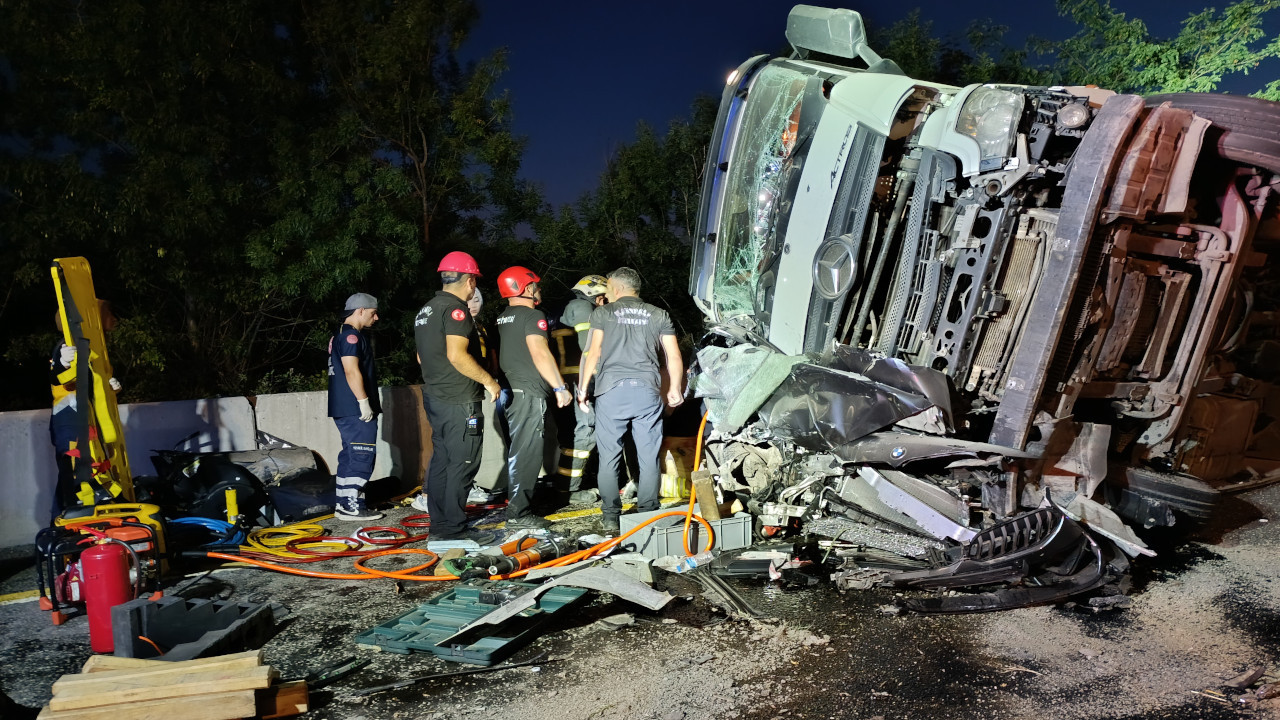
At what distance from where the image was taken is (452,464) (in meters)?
5.19

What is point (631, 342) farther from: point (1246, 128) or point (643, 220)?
point (643, 220)

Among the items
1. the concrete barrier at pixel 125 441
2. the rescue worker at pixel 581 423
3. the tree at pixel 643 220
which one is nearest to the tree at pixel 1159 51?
the tree at pixel 643 220

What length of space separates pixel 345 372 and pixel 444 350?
1099mm

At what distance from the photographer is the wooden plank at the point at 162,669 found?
110 inches

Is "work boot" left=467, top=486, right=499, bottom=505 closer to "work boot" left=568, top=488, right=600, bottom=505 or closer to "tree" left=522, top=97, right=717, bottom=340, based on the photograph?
"work boot" left=568, top=488, right=600, bottom=505

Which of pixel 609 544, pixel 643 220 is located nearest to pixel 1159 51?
pixel 643 220

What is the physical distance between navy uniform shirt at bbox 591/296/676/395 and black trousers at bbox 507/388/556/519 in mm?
702

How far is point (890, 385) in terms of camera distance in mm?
4238

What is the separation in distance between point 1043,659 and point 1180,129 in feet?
8.37

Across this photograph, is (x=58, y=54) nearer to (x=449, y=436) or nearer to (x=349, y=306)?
(x=349, y=306)

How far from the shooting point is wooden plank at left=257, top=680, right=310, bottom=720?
9.48 ft

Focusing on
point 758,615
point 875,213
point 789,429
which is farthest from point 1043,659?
point 875,213

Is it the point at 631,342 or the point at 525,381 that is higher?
the point at 631,342

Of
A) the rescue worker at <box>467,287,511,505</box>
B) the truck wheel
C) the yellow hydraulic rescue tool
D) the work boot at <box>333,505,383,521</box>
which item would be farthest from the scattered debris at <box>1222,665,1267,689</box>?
the yellow hydraulic rescue tool
